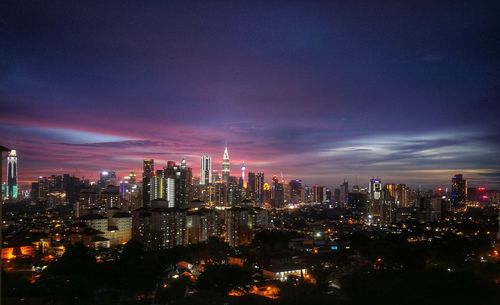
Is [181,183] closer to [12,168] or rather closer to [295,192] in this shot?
[12,168]

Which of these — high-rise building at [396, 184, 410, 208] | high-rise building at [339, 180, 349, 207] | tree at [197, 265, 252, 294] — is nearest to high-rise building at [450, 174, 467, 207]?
high-rise building at [396, 184, 410, 208]

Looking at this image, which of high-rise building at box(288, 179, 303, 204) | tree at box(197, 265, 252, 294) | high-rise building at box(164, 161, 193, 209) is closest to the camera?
tree at box(197, 265, 252, 294)

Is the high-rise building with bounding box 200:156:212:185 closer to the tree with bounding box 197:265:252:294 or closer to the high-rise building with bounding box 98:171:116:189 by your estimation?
the high-rise building with bounding box 98:171:116:189

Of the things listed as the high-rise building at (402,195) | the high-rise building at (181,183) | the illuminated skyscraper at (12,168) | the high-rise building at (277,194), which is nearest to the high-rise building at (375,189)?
the high-rise building at (402,195)

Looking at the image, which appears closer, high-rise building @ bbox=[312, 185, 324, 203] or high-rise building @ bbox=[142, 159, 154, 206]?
high-rise building @ bbox=[142, 159, 154, 206]

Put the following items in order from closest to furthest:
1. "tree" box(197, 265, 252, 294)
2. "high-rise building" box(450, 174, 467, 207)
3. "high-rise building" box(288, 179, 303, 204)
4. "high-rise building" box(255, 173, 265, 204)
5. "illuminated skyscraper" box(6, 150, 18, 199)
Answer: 1. "illuminated skyscraper" box(6, 150, 18, 199)
2. "tree" box(197, 265, 252, 294)
3. "high-rise building" box(450, 174, 467, 207)
4. "high-rise building" box(255, 173, 265, 204)
5. "high-rise building" box(288, 179, 303, 204)

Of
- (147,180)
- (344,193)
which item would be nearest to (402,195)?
(344,193)

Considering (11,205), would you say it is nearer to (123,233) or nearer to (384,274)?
(123,233)

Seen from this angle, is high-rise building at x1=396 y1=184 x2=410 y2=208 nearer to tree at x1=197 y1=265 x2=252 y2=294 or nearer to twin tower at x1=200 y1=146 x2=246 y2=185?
twin tower at x1=200 y1=146 x2=246 y2=185

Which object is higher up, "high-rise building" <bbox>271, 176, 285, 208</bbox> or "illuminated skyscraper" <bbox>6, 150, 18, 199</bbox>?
"illuminated skyscraper" <bbox>6, 150, 18, 199</bbox>
